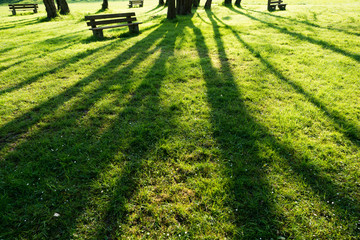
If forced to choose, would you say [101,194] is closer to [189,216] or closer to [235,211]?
[189,216]

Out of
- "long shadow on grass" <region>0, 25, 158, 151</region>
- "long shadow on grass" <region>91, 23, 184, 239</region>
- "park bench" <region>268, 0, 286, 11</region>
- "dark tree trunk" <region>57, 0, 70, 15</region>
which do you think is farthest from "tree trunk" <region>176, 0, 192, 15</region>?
"long shadow on grass" <region>0, 25, 158, 151</region>

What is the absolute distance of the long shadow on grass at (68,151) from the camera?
2447 millimetres

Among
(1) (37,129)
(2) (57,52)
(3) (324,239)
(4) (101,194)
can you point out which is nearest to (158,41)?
(2) (57,52)

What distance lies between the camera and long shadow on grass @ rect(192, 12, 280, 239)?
2.37m

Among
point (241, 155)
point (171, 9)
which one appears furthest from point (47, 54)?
point (171, 9)

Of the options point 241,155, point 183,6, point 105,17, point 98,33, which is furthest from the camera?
point 183,6

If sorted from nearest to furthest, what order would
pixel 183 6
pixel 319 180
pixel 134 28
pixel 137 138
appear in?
1. pixel 319 180
2. pixel 137 138
3. pixel 134 28
4. pixel 183 6

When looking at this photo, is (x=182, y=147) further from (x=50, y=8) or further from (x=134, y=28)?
(x=50, y=8)

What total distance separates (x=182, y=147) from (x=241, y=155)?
3.48 ft

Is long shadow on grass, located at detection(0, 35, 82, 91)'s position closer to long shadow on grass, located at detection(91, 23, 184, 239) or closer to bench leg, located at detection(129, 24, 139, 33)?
bench leg, located at detection(129, 24, 139, 33)

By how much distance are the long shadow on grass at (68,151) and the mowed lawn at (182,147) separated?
0.07ft

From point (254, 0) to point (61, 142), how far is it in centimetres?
3169

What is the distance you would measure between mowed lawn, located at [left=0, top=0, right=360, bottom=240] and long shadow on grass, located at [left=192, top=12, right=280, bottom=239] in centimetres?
2

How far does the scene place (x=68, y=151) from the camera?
3371mm
